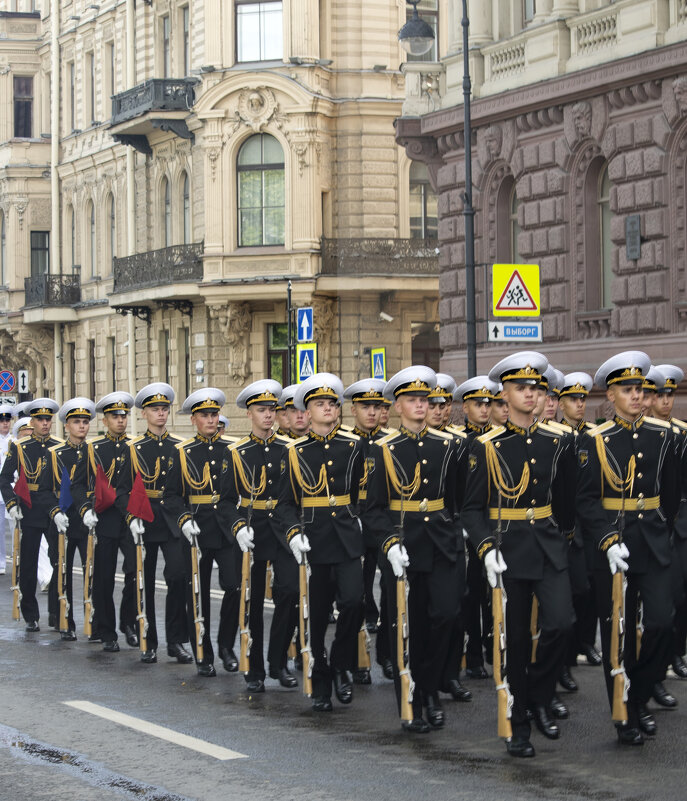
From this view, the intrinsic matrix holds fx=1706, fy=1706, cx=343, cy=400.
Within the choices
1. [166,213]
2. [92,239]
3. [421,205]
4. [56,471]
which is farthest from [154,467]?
[92,239]

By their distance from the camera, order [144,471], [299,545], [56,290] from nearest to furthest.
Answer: [299,545]
[144,471]
[56,290]

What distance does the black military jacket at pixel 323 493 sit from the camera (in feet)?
34.6

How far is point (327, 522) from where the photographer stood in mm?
10570

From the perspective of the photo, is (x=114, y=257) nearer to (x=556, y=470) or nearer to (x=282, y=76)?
(x=282, y=76)

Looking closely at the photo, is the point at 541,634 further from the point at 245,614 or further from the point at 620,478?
the point at 245,614

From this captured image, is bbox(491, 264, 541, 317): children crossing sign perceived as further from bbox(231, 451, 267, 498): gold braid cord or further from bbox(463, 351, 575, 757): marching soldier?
bbox(463, 351, 575, 757): marching soldier

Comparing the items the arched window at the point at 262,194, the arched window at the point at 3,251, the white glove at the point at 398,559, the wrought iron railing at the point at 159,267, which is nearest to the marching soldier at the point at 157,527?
the white glove at the point at 398,559

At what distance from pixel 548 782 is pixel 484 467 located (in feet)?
6.12

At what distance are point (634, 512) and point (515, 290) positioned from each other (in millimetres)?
11192

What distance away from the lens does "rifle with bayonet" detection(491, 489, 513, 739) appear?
881cm

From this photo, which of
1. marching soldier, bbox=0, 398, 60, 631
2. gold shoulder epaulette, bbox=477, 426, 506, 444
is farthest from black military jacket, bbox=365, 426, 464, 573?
marching soldier, bbox=0, 398, 60, 631

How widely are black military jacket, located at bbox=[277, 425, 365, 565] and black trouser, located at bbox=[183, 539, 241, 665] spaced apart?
1.54 meters

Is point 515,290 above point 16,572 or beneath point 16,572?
above

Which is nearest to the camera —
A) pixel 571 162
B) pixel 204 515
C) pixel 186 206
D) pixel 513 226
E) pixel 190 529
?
pixel 190 529
